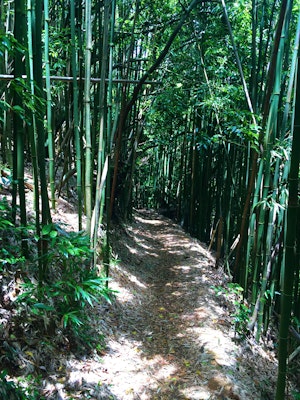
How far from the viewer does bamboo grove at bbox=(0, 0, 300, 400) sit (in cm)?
195

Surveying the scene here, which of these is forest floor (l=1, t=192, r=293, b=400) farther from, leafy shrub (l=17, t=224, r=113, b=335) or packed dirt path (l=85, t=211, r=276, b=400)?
leafy shrub (l=17, t=224, r=113, b=335)

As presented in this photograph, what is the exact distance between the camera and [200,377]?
2324mm

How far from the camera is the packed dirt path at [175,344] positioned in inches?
86.0

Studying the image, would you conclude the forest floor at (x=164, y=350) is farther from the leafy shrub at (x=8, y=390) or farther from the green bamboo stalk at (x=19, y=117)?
the green bamboo stalk at (x=19, y=117)

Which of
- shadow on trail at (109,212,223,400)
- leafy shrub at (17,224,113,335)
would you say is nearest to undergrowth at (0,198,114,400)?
leafy shrub at (17,224,113,335)

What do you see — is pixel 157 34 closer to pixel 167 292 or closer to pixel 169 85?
pixel 169 85

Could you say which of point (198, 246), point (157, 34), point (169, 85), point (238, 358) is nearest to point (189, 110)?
point (169, 85)

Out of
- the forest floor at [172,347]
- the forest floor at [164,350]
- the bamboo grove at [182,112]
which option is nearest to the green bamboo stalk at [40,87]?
the bamboo grove at [182,112]

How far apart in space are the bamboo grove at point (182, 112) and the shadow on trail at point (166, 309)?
508 millimetres

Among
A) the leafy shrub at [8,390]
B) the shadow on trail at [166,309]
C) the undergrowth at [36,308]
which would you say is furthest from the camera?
the shadow on trail at [166,309]

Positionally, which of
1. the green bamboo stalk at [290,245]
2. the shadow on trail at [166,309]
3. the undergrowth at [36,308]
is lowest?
the shadow on trail at [166,309]

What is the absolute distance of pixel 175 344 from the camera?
2768 mm

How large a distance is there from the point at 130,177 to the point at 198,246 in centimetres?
164

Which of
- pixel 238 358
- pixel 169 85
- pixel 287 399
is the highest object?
pixel 169 85
